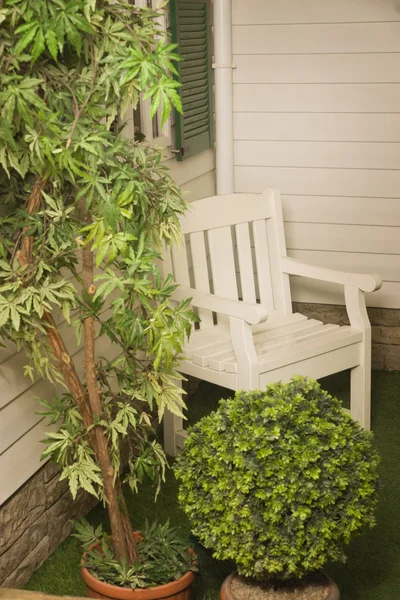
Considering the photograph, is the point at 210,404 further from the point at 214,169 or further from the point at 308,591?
the point at 308,591

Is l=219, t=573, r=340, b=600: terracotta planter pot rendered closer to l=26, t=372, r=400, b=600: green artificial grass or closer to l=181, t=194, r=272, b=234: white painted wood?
l=26, t=372, r=400, b=600: green artificial grass

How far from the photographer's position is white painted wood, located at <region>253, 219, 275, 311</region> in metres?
4.19

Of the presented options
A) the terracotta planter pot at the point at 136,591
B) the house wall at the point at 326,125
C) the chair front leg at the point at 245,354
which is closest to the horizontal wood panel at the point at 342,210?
the house wall at the point at 326,125

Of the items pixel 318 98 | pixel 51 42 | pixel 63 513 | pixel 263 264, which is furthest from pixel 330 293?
pixel 51 42

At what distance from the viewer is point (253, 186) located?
4785 millimetres

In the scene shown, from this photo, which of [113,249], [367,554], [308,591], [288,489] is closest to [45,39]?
[113,249]

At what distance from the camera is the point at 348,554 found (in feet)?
10.4

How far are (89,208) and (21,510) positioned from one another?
3.99 ft

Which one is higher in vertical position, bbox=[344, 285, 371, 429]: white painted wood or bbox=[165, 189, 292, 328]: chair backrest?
bbox=[165, 189, 292, 328]: chair backrest

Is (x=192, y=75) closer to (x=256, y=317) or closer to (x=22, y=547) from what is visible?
(x=256, y=317)

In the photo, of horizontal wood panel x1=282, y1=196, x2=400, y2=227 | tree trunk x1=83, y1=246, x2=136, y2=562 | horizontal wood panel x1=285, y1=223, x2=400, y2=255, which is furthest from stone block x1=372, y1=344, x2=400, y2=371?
tree trunk x1=83, y1=246, x2=136, y2=562

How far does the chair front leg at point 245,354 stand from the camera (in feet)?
10.9

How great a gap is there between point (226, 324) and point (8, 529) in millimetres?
1538

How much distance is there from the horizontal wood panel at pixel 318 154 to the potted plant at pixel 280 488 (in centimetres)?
234
